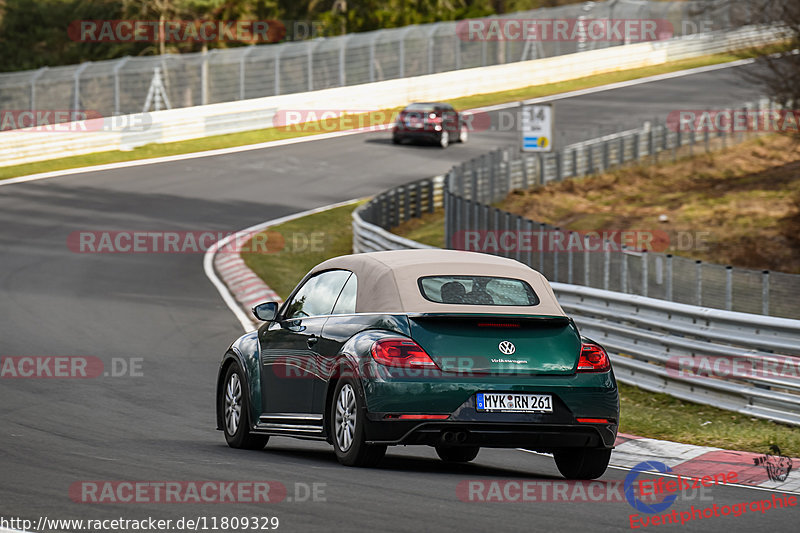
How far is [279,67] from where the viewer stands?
49.2 meters

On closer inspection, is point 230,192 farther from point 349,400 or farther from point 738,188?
point 349,400

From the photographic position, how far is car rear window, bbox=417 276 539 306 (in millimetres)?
8523

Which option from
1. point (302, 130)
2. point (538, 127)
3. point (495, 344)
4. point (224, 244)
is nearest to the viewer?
point (495, 344)

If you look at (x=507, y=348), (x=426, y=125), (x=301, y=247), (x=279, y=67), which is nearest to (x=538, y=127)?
(x=426, y=125)

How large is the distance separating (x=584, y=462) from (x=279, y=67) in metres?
42.0

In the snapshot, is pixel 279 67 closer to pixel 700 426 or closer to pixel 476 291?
pixel 700 426

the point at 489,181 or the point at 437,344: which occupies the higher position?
the point at 437,344

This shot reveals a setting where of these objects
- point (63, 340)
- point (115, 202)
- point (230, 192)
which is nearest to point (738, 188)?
point (230, 192)

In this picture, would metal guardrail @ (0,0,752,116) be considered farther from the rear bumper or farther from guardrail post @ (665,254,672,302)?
the rear bumper

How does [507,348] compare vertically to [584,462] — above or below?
above

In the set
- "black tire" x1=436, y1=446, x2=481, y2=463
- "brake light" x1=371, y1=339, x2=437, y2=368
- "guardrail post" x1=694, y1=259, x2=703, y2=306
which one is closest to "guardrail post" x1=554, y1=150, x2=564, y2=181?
"guardrail post" x1=694, y1=259, x2=703, y2=306

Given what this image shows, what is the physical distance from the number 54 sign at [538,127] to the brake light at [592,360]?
2657cm

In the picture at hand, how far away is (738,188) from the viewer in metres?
34.7

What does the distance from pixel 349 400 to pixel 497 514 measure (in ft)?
5.85
